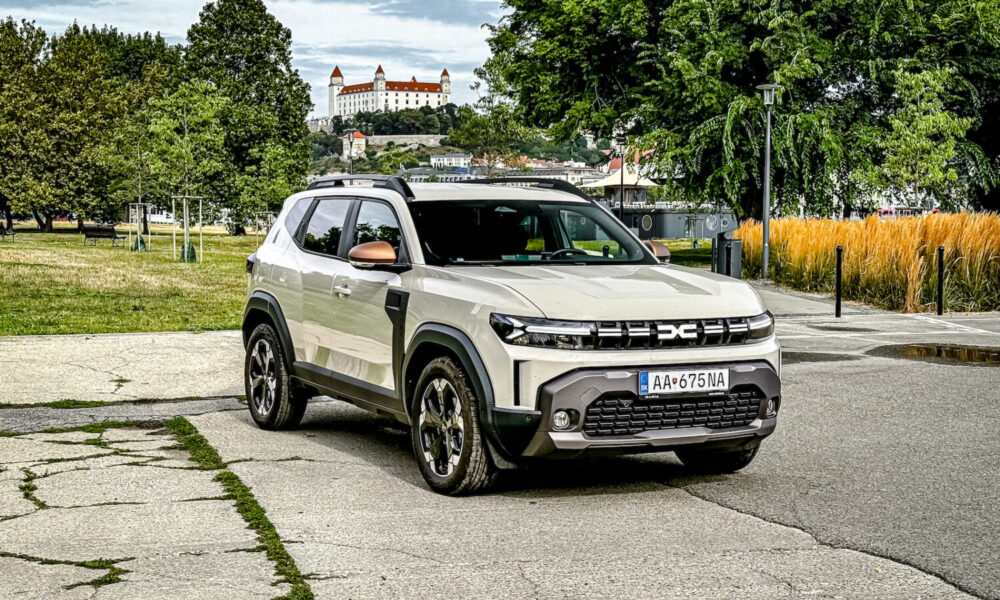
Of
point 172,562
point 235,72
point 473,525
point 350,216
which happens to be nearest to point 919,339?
point 350,216

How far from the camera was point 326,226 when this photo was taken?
8.02 m

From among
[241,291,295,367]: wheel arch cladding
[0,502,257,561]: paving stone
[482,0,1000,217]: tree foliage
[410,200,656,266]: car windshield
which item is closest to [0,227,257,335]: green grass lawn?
[241,291,295,367]: wheel arch cladding

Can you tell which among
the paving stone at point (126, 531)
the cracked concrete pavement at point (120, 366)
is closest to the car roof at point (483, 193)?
the paving stone at point (126, 531)

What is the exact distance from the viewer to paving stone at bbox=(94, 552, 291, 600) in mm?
4461

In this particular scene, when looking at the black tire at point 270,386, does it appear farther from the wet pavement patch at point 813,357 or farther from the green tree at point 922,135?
the green tree at point 922,135

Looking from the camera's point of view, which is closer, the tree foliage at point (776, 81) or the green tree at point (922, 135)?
the tree foliage at point (776, 81)

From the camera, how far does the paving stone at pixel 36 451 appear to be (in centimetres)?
729

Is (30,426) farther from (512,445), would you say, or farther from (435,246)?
(512,445)

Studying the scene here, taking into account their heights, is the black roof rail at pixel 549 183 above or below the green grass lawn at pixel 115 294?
above

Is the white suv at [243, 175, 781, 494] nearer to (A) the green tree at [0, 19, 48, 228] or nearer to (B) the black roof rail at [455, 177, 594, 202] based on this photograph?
(B) the black roof rail at [455, 177, 594, 202]

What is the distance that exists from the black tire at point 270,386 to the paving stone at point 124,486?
1.42 m

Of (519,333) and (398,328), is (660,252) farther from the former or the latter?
(519,333)

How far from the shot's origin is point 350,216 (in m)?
7.73

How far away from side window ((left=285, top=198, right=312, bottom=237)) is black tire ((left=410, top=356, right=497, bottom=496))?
235 cm
